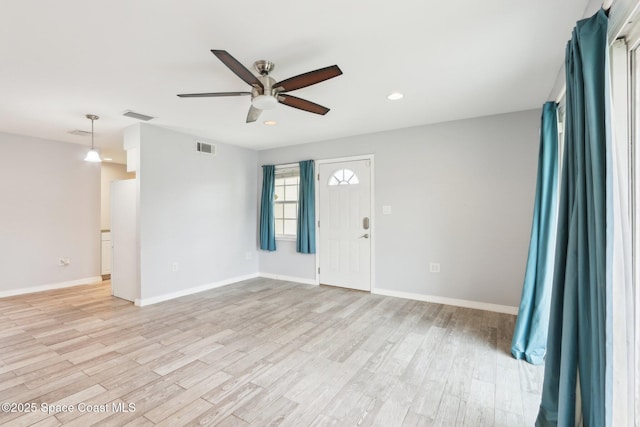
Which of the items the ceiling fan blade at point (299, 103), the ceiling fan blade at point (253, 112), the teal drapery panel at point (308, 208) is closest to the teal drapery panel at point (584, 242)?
the ceiling fan blade at point (299, 103)

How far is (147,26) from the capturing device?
1952mm

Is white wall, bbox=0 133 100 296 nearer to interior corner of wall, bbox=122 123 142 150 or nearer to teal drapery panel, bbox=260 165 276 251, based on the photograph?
Answer: interior corner of wall, bbox=122 123 142 150

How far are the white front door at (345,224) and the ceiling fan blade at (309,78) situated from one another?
258 cm

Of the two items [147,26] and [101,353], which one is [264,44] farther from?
[101,353]

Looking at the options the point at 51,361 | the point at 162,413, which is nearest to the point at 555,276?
the point at 162,413

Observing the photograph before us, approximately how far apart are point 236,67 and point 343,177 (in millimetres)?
3149

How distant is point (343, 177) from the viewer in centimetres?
496

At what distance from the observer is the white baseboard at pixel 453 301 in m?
3.73

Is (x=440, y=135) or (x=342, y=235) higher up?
(x=440, y=135)

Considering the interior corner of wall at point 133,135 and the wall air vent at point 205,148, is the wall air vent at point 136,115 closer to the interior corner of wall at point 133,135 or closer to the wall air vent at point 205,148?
the interior corner of wall at point 133,135

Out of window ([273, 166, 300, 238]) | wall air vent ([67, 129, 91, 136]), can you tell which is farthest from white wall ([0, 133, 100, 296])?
window ([273, 166, 300, 238])

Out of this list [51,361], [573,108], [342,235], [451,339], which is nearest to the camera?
[573,108]

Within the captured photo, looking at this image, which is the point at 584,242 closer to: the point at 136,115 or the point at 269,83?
the point at 269,83

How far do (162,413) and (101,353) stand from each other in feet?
4.15
